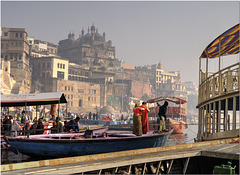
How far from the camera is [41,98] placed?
1526cm

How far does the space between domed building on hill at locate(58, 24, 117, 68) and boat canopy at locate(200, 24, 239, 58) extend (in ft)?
341

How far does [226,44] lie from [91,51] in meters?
110

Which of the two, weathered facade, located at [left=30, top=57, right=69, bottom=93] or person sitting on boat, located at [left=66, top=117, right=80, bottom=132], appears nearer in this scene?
person sitting on boat, located at [left=66, top=117, right=80, bottom=132]

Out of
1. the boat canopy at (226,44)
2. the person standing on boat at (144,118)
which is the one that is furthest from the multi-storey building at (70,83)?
the person standing on boat at (144,118)

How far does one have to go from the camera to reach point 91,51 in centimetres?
12369

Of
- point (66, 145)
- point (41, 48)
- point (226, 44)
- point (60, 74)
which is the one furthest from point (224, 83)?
point (41, 48)

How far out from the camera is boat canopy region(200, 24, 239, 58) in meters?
13.4

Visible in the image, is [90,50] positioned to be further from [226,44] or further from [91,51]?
[226,44]

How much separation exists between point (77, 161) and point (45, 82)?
85.5 meters

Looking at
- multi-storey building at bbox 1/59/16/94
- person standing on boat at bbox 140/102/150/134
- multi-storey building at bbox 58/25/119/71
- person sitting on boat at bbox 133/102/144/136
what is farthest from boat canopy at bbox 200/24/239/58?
multi-storey building at bbox 58/25/119/71

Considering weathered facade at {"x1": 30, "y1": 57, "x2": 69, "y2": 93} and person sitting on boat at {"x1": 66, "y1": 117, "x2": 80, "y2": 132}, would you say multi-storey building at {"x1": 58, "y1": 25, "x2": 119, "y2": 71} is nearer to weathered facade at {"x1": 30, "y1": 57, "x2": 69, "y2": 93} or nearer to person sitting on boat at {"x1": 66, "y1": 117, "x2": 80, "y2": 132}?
weathered facade at {"x1": 30, "y1": 57, "x2": 69, "y2": 93}

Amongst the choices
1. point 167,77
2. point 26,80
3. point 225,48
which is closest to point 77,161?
point 225,48

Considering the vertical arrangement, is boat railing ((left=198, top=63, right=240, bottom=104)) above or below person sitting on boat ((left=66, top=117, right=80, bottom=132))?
above

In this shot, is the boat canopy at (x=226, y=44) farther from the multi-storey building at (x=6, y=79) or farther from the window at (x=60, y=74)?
the window at (x=60, y=74)
